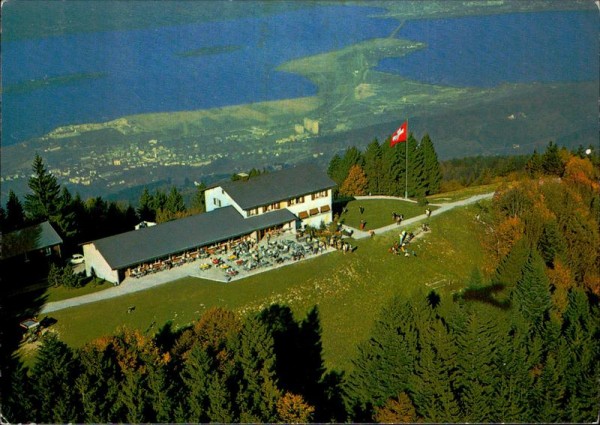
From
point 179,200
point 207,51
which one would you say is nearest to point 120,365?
point 179,200

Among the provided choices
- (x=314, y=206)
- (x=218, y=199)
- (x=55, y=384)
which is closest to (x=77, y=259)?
(x=218, y=199)

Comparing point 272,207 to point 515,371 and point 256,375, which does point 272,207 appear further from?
point 515,371

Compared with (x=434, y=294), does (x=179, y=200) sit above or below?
above

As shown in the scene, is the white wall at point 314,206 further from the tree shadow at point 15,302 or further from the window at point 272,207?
the tree shadow at point 15,302

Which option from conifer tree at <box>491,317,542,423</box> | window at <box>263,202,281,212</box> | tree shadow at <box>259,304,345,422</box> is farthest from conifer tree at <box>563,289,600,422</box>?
window at <box>263,202,281,212</box>

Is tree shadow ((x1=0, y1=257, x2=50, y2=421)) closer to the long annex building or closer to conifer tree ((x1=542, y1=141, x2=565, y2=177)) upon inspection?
the long annex building

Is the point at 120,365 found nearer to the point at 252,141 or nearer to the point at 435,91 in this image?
the point at 252,141
